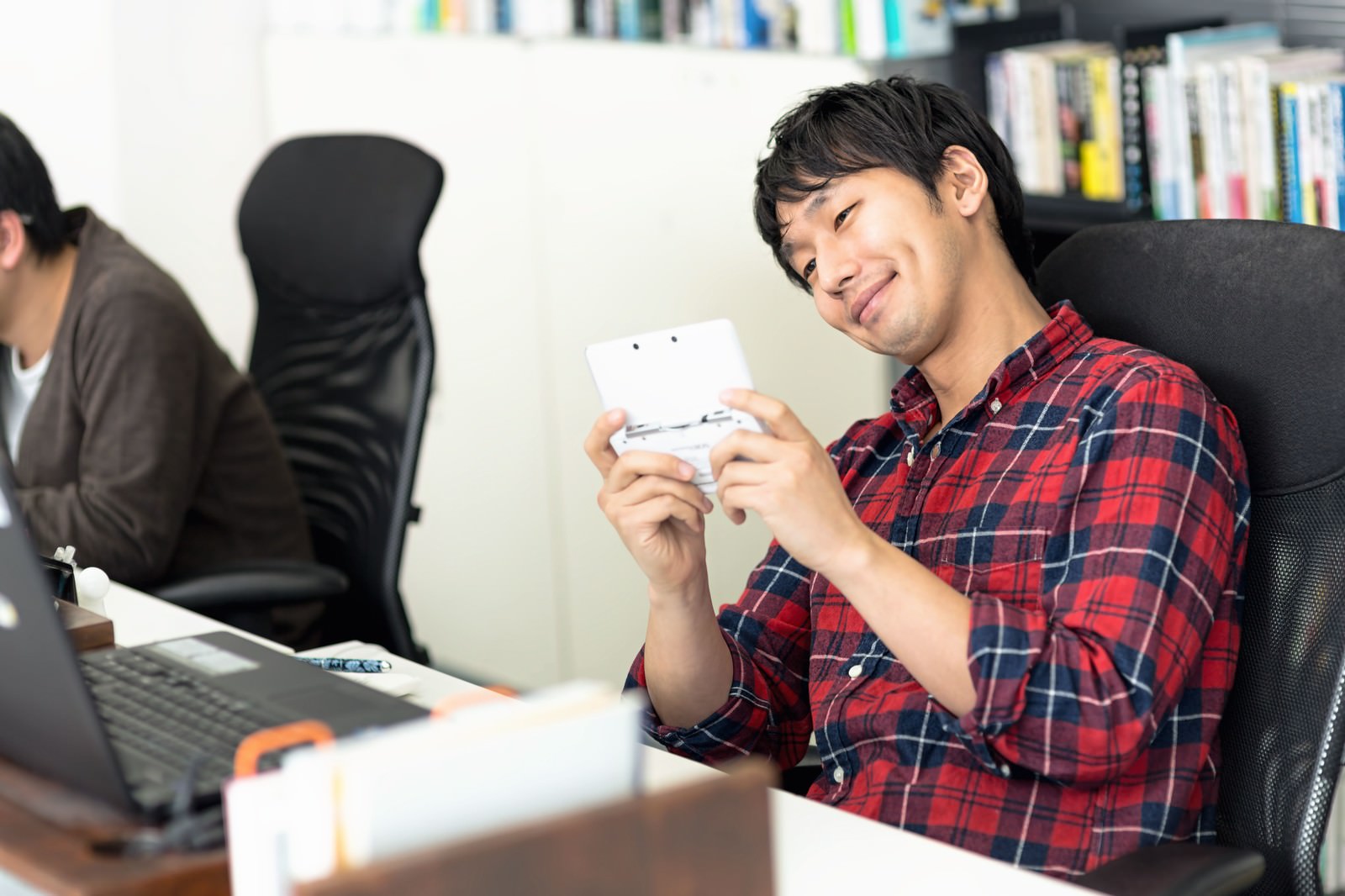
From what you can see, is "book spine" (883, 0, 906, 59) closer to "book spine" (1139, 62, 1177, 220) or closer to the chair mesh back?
"book spine" (1139, 62, 1177, 220)

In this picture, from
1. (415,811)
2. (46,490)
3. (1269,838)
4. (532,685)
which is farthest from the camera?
(532,685)

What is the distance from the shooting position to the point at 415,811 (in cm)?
73

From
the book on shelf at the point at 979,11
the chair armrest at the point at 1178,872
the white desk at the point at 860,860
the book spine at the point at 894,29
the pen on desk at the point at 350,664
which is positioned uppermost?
the book on shelf at the point at 979,11

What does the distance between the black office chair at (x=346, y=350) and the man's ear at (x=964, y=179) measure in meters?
0.84

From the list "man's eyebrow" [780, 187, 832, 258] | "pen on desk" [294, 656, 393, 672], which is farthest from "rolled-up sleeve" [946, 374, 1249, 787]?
"pen on desk" [294, 656, 393, 672]

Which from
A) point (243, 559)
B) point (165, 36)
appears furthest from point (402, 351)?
point (165, 36)

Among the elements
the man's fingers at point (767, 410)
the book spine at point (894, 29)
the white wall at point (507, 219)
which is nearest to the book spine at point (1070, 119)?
the book spine at point (894, 29)

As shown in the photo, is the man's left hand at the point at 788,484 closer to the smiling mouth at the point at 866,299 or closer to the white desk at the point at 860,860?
the white desk at the point at 860,860

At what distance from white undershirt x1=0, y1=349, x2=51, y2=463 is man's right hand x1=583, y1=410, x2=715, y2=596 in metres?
1.32

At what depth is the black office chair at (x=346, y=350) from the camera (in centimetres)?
218

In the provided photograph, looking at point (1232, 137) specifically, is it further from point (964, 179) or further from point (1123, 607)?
point (1123, 607)

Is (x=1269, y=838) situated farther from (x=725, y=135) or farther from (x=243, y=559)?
(x=725, y=135)

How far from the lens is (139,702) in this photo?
1.14 metres

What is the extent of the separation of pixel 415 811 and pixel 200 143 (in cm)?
324
